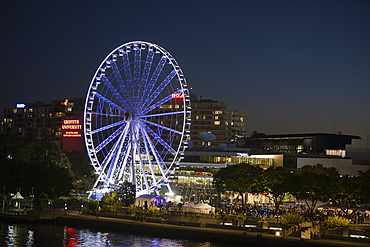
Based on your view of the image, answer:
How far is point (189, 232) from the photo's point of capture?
63.2 m

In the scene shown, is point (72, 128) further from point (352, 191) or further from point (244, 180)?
point (352, 191)

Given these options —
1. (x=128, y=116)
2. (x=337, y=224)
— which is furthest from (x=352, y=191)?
(x=128, y=116)

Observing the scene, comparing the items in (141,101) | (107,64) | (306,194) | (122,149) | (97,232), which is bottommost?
(97,232)

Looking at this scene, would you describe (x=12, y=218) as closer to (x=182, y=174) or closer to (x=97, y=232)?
(x=97, y=232)

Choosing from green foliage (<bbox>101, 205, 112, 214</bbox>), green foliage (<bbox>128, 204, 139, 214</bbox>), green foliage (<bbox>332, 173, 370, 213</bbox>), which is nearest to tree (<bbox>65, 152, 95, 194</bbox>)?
green foliage (<bbox>101, 205, 112, 214</bbox>)

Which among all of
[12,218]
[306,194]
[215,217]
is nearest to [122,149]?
[12,218]

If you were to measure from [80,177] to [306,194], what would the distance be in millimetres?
59374

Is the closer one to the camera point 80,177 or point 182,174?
point 80,177

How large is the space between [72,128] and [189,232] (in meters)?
100

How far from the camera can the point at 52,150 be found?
90562 mm

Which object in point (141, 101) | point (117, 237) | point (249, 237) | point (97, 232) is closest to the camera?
point (249, 237)

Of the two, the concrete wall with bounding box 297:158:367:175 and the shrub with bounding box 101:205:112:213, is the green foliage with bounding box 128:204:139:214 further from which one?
the concrete wall with bounding box 297:158:367:175

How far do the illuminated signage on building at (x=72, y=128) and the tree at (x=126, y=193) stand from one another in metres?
74.1

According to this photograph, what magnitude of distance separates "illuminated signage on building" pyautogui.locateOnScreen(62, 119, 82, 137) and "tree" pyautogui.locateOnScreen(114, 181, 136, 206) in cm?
7412
